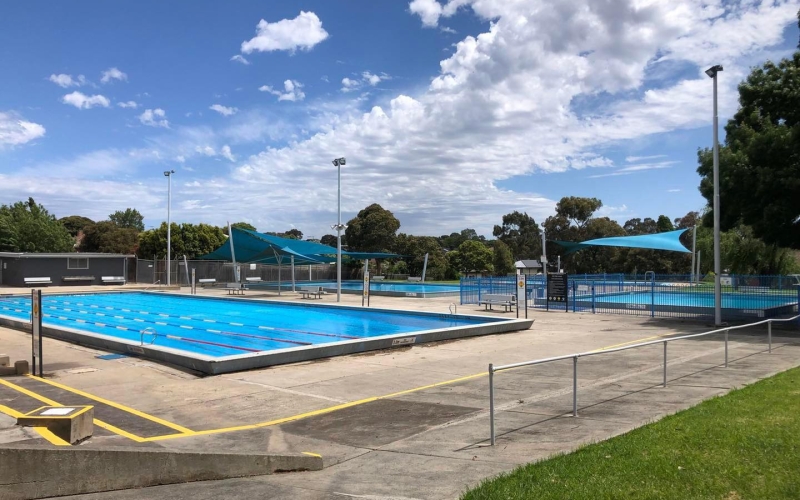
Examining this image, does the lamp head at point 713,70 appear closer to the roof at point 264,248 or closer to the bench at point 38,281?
the roof at point 264,248

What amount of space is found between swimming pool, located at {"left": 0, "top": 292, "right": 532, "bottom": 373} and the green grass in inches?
321

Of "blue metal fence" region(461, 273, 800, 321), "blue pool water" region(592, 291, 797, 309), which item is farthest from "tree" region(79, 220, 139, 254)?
"blue pool water" region(592, 291, 797, 309)

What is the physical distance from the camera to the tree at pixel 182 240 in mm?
67000

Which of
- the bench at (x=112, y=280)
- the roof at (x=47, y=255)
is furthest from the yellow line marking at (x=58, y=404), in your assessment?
the bench at (x=112, y=280)

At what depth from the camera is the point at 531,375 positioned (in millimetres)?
10625

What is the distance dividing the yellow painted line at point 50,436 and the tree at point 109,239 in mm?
77809

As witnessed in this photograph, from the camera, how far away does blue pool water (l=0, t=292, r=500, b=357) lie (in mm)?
18547

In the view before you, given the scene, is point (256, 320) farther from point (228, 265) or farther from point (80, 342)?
point (228, 265)

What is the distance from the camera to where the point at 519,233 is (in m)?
97.6

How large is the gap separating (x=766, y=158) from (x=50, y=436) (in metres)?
22.0

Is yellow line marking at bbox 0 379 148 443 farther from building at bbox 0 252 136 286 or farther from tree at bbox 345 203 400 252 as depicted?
tree at bbox 345 203 400 252

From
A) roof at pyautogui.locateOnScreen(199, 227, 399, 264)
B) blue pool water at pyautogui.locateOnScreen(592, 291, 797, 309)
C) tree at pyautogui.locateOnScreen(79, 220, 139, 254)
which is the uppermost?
tree at pyautogui.locateOnScreen(79, 220, 139, 254)

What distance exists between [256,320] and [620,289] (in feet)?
56.7

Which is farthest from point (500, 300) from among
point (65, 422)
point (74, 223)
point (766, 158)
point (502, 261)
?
point (74, 223)
